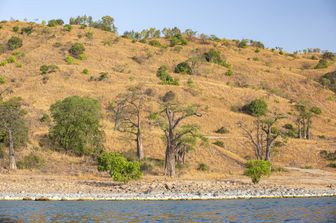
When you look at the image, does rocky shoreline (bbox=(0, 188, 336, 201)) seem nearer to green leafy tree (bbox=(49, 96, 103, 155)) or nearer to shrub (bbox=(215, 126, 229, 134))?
green leafy tree (bbox=(49, 96, 103, 155))

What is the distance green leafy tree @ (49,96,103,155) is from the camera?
5978 cm

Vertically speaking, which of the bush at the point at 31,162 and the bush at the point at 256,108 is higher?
the bush at the point at 256,108

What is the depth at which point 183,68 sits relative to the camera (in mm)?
120812

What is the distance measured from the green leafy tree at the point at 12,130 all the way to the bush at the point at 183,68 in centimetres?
6478

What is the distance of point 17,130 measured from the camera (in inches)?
2256

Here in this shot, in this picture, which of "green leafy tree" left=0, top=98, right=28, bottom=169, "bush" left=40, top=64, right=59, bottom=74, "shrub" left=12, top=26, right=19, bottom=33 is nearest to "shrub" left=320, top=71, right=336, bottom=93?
"bush" left=40, top=64, right=59, bottom=74

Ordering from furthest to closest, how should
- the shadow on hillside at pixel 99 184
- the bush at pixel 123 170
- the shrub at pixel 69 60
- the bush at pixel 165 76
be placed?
the shrub at pixel 69 60 → the bush at pixel 165 76 → the shadow on hillside at pixel 99 184 → the bush at pixel 123 170

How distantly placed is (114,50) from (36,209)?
10002cm

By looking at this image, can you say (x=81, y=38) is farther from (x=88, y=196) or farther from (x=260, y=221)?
(x=260, y=221)

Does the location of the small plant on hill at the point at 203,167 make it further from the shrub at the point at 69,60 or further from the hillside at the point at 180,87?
the shrub at the point at 69,60

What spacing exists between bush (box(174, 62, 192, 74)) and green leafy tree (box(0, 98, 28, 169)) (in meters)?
64.8

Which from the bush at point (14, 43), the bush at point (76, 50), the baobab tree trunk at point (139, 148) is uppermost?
the bush at point (14, 43)

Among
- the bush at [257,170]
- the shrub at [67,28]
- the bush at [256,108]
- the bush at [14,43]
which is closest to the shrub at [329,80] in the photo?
the bush at [256,108]

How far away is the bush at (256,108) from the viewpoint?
9412 cm
